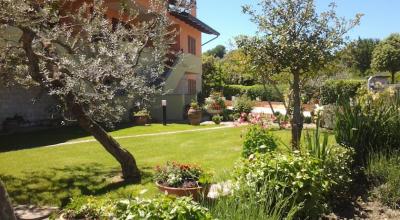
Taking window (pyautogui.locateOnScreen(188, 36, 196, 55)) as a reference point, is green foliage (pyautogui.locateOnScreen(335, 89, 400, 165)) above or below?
below

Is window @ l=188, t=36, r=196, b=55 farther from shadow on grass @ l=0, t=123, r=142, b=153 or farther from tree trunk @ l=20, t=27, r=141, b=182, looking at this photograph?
tree trunk @ l=20, t=27, r=141, b=182

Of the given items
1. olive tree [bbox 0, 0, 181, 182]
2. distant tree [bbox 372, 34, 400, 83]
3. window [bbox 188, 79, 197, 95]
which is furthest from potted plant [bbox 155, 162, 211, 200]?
distant tree [bbox 372, 34, 400, 83]

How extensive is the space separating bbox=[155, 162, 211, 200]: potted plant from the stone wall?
9181 millimetres

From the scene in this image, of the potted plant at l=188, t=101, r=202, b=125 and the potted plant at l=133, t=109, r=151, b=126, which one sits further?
the potted plant at l=188, t=101, r=202, b=125

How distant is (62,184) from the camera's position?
8.30 meters

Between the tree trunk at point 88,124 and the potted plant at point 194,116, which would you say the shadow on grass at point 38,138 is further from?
the potted plant at point 194,116

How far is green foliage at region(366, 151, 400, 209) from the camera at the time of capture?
21.9 feet

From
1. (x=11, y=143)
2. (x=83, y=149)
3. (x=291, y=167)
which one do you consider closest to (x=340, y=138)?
(x=291, y=167)

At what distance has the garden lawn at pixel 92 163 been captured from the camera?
7699mm

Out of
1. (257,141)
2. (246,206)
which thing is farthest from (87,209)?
(257,141)

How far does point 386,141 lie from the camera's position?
8.03 m

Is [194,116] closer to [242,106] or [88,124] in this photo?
[242,106]

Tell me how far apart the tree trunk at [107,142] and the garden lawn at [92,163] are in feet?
0.85

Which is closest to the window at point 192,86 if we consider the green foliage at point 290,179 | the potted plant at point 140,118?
the potted plant at point 140,118
